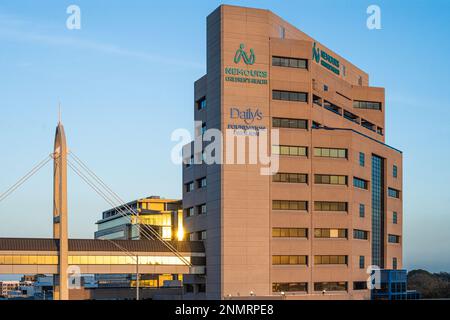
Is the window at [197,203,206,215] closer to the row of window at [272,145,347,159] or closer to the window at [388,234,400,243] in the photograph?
the row of window at [272,145,347,159]

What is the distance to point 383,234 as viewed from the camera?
130500 mm

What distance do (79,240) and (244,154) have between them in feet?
92.5

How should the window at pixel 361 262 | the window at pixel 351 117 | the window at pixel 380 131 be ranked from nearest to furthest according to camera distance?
1. the window at pixel 361 262
2. the window at pixel 351 117
3. the window at pixel 380 131

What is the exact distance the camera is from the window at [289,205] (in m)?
109

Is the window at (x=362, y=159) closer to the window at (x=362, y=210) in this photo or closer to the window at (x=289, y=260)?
the window at (x=362, y=210)

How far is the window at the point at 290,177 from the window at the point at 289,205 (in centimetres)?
336

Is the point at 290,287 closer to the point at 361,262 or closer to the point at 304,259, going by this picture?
the point at 304,259

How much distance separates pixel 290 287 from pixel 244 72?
3481 centimetres

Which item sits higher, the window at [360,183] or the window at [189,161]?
the window at [189,161]

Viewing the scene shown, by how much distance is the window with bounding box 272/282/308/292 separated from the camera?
353ft

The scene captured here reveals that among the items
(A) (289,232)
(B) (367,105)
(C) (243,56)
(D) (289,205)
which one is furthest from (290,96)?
(B) (367,105)

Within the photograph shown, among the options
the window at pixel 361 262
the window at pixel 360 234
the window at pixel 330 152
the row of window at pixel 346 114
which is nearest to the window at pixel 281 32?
the row of window at pixel 346 114

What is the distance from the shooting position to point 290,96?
11219 centimetres

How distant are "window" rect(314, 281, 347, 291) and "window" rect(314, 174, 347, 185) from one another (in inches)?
648
